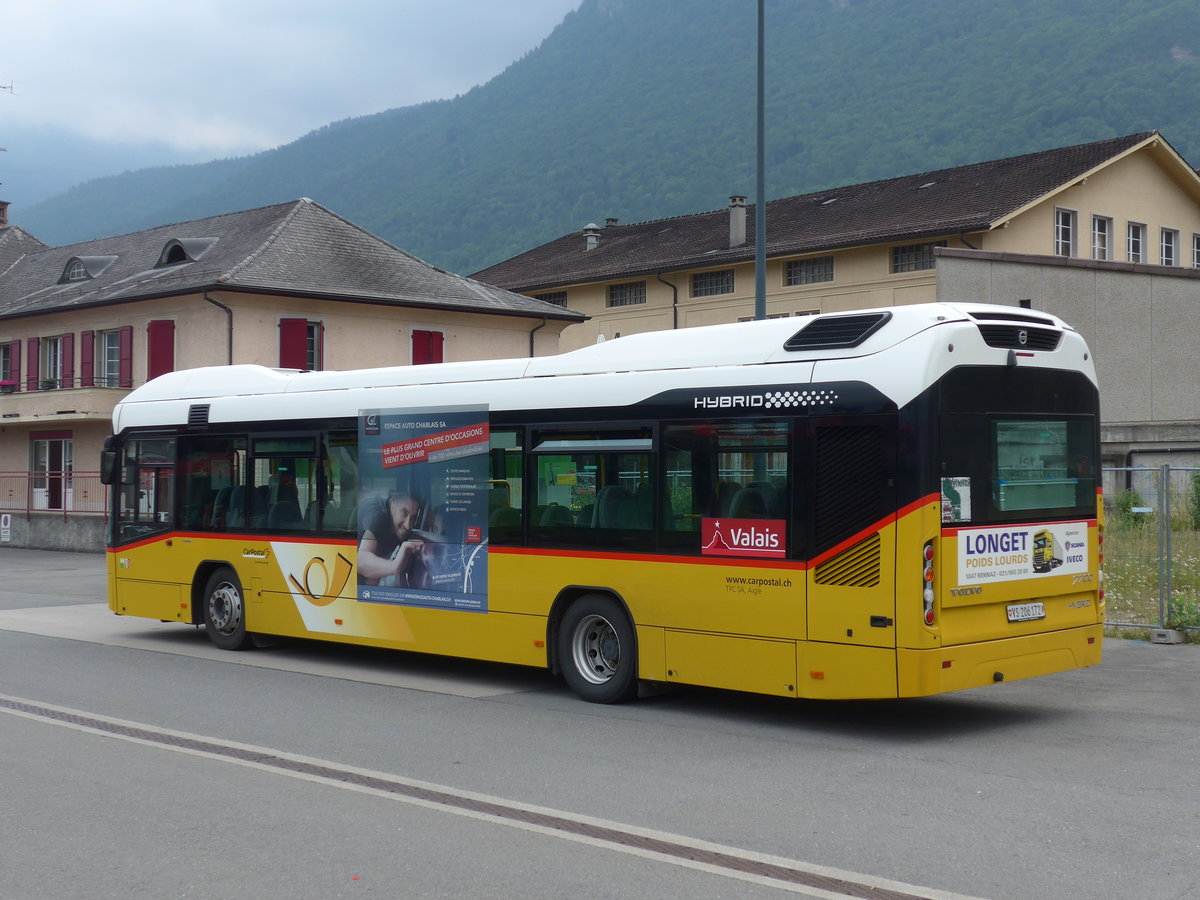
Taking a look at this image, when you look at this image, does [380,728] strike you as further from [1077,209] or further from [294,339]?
[1077,209]

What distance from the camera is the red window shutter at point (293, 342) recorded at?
3728cm

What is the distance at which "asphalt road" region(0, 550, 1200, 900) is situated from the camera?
Answer: 234 inches

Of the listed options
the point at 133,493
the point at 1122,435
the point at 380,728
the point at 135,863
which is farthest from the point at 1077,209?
the point at 135,863

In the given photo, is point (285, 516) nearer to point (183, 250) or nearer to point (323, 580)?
point (323, 580)

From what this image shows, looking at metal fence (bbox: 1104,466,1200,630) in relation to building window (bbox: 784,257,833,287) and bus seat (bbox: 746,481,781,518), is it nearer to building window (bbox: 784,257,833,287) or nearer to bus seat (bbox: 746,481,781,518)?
bus seat (bbox: 746,481,781,518)

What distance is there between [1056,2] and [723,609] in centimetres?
12129

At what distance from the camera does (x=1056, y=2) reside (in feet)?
386

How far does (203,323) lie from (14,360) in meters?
10.4

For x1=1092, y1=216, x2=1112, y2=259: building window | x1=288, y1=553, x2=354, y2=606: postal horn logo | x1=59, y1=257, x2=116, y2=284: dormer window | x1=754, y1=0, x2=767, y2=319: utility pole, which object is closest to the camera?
x1=288, y1=553, x2=354, y2=606: postal horn logo

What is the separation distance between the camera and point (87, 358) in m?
40.8

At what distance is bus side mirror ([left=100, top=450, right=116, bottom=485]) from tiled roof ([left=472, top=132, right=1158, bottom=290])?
31810 millimetres

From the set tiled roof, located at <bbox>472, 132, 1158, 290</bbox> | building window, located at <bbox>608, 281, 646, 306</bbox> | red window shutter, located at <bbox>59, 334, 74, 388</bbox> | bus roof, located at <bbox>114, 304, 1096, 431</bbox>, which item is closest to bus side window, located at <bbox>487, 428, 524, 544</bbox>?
bus roof, located at <bbox>114, 304, 1096, 431</bbox>

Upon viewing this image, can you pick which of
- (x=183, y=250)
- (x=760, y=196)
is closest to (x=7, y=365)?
(x=183, y=250)

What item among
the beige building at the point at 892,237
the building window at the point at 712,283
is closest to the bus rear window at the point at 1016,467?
the beige building at the point at 892,237
